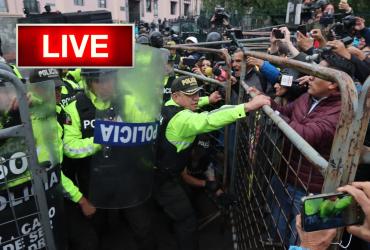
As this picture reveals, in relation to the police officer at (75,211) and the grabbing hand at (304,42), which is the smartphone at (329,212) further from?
the grabbing hand at (304,42)

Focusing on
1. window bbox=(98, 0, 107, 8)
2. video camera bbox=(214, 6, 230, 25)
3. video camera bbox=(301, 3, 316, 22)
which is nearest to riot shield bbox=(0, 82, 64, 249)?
video camera bbox=(214, 6, 230, 25)

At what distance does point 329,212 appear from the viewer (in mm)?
1061

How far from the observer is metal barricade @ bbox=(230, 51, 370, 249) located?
1.13 m

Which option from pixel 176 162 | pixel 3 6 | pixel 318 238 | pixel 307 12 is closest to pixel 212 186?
pixel 176 162

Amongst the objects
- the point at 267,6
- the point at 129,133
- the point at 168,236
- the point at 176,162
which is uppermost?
the point at 267,6

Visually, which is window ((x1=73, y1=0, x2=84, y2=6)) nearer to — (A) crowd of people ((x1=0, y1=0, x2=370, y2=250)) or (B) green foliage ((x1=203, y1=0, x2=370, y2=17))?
(B) green foliage ((x1=203, y1=0, x2=370, y2=17))

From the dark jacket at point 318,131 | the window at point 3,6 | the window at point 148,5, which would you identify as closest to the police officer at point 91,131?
the dark jacket at point 318,131

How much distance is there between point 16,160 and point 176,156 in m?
1.29

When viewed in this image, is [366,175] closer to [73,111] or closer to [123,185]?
[123,185]

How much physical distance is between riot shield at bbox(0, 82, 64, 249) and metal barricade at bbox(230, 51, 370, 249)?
4.37ft

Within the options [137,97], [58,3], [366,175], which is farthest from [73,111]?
[58,3]

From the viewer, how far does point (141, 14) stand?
4103 cm

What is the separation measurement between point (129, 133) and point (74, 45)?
0.72 m

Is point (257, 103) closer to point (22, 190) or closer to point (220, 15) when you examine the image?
point (22, 190)
